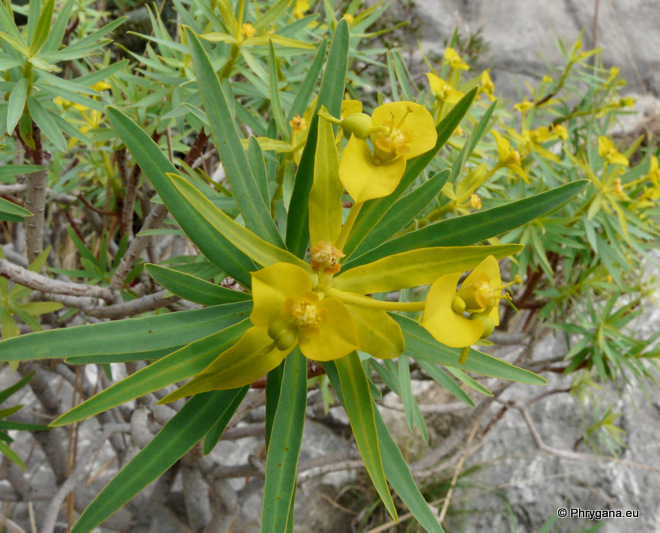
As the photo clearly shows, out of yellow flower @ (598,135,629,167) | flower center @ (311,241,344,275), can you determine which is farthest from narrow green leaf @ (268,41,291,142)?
yellow flower @ (598,135,629,167)

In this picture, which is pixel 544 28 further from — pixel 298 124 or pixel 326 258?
pixel 326 258

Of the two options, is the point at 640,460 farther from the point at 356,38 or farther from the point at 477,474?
the point at 356,38

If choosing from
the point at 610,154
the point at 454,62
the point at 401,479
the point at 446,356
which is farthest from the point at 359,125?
the point at 610,154

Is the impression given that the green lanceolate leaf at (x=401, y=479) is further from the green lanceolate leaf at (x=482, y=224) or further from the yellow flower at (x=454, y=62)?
the yellow flower at (x=454, y=62)

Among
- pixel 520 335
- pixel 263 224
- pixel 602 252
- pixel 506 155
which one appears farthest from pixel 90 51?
pixel 520 335

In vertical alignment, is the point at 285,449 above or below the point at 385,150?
below
